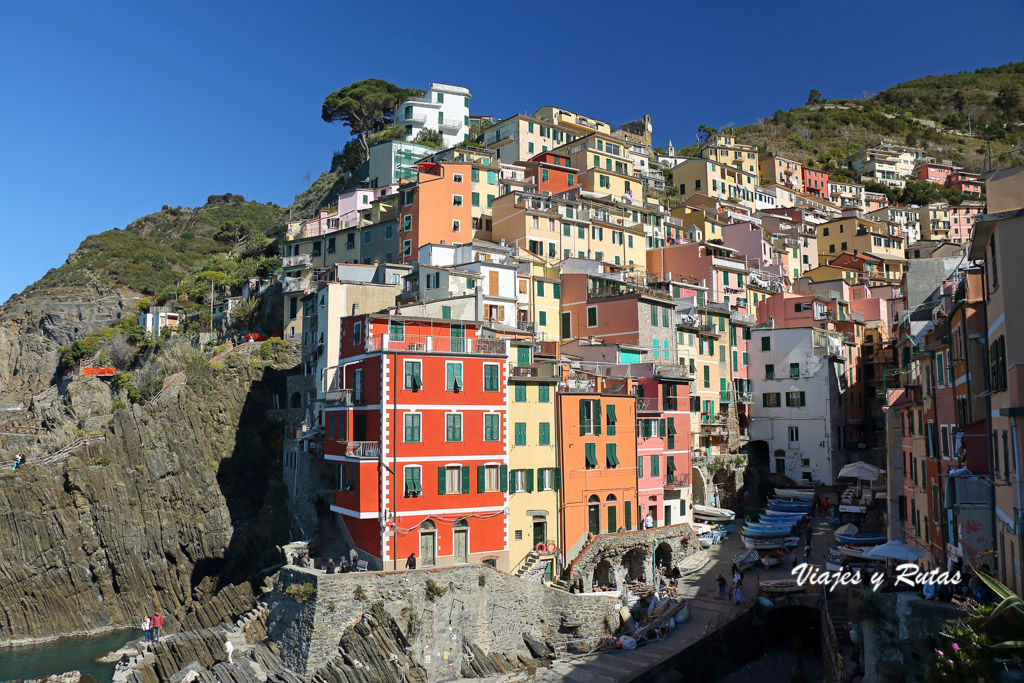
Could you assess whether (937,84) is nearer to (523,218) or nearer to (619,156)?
(619,156)

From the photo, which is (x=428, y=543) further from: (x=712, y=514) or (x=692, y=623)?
(x=712, y=514)

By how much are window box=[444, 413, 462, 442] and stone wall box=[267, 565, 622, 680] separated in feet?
19.3

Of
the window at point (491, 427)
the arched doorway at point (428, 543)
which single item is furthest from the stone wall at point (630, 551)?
the arched doorway at point (428, 543)

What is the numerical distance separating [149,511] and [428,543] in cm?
2761

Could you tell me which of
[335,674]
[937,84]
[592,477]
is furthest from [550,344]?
[937,84]

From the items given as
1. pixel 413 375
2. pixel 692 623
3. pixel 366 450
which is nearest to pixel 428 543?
pixel 366 450

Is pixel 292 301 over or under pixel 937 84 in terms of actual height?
under

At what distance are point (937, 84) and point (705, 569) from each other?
17916 cm

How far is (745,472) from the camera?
197 feet

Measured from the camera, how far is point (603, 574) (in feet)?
144

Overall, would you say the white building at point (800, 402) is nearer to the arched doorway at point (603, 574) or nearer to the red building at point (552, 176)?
the arched doorway at point (603, 574)

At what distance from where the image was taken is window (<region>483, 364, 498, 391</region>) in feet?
132

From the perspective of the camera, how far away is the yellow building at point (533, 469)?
134 feet

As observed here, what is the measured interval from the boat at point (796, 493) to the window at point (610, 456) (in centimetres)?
1849
